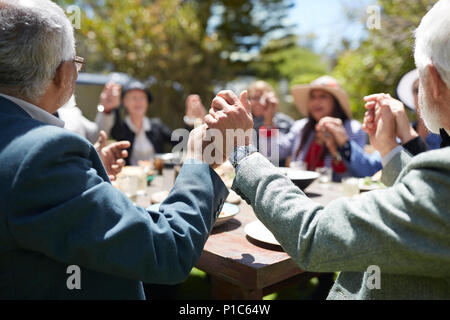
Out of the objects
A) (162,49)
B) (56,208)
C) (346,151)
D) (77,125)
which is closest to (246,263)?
(56,208)

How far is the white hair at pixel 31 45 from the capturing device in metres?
0.89

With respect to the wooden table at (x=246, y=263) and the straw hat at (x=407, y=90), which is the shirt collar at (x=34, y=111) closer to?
the wooden table at (x=246, y=263)

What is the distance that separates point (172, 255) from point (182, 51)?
33.7 ft

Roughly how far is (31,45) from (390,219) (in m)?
1.00

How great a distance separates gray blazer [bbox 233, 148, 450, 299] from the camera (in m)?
Result: 0.80

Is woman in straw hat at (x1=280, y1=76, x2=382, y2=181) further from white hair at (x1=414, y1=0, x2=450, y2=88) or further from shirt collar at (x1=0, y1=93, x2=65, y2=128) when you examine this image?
shirt collar at (x1=0, y1=93, x2=65, y2=128)

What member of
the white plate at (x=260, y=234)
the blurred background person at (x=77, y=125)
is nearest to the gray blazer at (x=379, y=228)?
the white plate at (x=260, y=234)

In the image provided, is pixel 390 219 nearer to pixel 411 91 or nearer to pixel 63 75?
pixel 63 75

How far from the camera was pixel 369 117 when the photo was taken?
1757mm

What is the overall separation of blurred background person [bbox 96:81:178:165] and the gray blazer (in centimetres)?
318

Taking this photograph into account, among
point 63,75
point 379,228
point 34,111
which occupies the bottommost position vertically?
point 379,228

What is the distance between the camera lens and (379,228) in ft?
2.76

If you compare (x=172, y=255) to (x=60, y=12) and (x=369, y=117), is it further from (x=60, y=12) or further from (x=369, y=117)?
(x=369, y=117)
